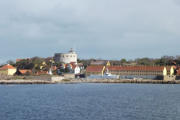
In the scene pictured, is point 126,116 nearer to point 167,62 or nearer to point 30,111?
point 30,111

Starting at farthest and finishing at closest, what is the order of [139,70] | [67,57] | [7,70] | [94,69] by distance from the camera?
[67,57]
[94,69]
[7,70]
[139,70]

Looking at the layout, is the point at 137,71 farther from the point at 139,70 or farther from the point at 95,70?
the point at 95,70

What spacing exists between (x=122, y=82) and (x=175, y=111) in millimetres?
50353

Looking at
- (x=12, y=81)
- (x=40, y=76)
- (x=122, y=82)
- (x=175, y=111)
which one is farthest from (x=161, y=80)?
(x=175, y=111)

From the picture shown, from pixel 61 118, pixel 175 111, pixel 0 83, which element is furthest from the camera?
pixel 0 83

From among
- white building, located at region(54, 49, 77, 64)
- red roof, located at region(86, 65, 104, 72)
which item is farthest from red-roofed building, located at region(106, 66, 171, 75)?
white building, located at region(54, 49, 77, 64)

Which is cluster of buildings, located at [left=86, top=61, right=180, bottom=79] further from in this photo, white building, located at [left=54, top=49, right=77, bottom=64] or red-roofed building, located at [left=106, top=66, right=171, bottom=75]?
white building, located at [left=54, top=49, right=77, bottom=64]

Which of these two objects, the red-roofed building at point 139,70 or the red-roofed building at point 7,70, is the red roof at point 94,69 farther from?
the red-roofed building at point 7,70

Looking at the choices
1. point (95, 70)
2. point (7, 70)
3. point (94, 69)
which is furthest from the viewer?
point (94, 69)

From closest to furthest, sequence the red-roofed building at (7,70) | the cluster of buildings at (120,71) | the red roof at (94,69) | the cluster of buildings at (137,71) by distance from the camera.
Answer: the cluster of buildings at (137,71) → the cluster of buildings at (120,71) → the red-roofed building at (7,70) → the red roof at (94,69)

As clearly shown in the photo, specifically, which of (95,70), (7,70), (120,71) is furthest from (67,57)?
(120,71)

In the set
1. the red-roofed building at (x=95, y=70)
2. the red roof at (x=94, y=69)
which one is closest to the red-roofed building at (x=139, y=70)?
the red-roofed building at (x=95, y=70)

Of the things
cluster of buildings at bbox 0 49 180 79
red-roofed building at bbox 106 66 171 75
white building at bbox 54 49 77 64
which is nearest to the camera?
cluster of buildings at bbox 0 49 180 79

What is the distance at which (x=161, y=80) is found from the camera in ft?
263
